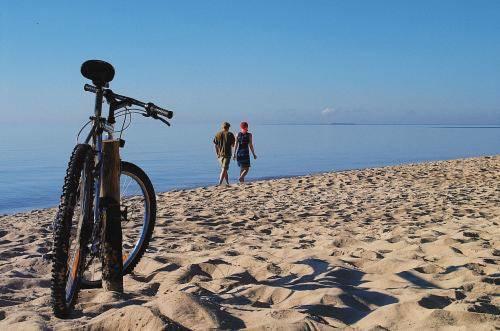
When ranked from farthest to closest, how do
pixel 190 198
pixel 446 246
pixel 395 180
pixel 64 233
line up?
1. pixel 395 180
2. pixel 190 198
3. pixel 446 246
4. pixel 64 233

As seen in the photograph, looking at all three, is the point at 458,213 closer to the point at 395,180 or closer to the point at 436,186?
the point at 436,186

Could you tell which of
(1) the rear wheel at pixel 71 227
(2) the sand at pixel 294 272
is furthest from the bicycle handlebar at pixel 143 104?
(2) the sand at pixel 294 272

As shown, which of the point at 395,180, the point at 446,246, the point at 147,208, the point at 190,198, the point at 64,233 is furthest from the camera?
the point at 395,180

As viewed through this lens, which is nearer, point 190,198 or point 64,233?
point 64,233

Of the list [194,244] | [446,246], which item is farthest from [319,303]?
[194,244]

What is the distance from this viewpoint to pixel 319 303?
9.82 ft

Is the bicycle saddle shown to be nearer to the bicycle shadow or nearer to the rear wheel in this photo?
the rear wheel

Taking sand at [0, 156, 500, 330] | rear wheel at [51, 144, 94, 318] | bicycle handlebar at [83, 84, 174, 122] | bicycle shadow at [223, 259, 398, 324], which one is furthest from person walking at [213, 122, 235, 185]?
rear wheel at [51, 144, 94, 318]

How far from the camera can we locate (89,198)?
3.02 metres

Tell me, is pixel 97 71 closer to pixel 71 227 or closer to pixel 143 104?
pixel 143 104

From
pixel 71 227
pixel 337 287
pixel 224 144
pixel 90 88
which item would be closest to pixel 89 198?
pixel 71 227

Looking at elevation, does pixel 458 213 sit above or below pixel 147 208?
below

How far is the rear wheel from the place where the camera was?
8.91 ft

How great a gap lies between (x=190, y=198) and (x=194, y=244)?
519 centimetres
